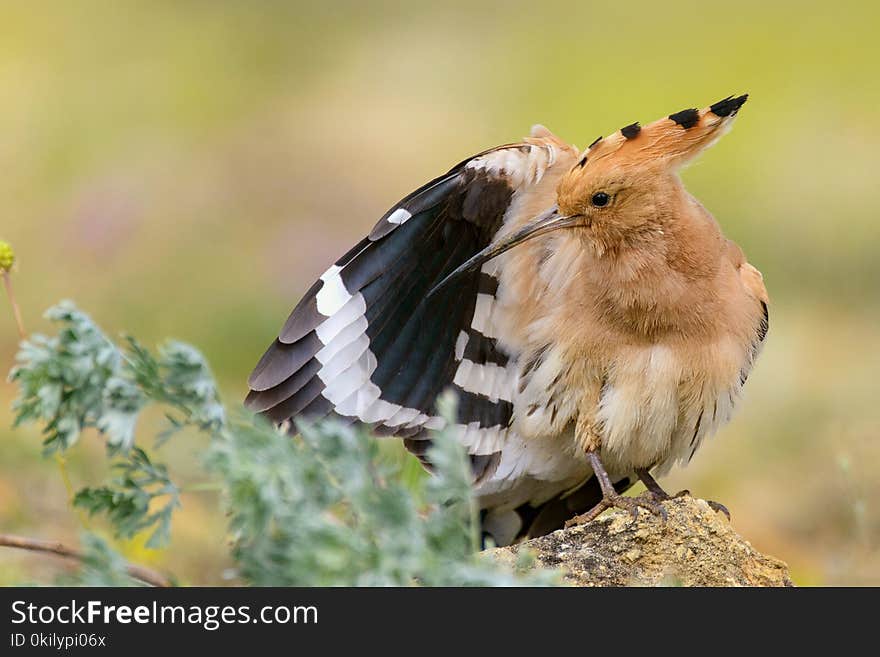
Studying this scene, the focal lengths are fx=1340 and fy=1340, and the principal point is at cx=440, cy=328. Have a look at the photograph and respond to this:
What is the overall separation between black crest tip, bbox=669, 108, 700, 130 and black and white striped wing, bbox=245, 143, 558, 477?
0.95 ft

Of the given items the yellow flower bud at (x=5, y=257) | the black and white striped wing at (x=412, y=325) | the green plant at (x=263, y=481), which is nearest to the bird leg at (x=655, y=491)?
the black and white striped wing at (x=412, y=325)

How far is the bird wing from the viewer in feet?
9.85

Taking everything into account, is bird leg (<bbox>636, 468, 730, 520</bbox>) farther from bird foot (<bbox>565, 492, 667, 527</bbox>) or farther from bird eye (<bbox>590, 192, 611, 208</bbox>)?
bird eye (<bbox>590, 192, 611, 208</bbox>)

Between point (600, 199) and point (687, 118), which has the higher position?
point (687, 118)

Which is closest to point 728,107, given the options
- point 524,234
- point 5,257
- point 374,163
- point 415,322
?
point 524,234

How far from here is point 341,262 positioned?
3.02 m

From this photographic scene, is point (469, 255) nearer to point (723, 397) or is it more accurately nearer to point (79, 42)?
point (723, 397)

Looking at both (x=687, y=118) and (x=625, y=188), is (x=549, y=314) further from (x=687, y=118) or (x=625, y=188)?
(x=687, y=118)

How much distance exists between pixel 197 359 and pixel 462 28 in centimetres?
777

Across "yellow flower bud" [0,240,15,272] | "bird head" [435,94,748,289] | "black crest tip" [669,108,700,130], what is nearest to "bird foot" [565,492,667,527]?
"bird head" [435,94,748,289]

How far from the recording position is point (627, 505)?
2.82 meters

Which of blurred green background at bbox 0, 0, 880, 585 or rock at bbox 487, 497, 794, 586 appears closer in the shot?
rock at bbox 487, 497, 794, 586

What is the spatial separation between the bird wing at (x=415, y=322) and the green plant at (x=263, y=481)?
956 millimetres

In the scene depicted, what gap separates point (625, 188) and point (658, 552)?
31.9 inches
